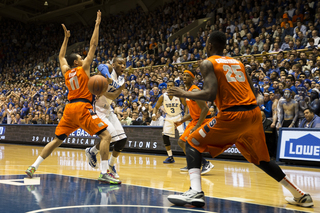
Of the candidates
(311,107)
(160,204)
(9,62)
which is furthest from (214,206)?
(9,62)

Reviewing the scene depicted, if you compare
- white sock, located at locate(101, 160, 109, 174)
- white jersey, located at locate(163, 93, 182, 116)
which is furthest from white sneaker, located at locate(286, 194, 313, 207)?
white jersey, located at locate(163, 93, 182, 116)

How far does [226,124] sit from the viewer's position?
3873mm

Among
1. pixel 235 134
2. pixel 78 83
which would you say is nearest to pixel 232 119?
pixel 235 134

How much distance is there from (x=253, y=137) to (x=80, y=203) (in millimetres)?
1991

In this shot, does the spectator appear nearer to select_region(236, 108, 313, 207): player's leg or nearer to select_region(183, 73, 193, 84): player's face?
select_region(183, 73, 193, 84): player's face

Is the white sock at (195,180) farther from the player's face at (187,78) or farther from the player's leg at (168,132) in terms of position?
the player's leg at (168,132)

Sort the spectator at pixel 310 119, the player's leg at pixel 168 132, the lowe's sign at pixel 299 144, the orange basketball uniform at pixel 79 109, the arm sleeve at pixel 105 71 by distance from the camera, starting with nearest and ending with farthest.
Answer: the orange basketball uniform at pixel 79 109 → the arm sleeve at pixel 105 71 → the lowe's sign at pixel 299 144 → the spectator at pixel 310 119 → the player's leg at pixel 168 132

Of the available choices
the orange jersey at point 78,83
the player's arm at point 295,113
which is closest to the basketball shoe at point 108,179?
the orange jersey at point 78,83

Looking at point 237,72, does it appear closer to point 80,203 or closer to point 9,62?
point 80,203

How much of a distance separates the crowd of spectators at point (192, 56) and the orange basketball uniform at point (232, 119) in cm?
581

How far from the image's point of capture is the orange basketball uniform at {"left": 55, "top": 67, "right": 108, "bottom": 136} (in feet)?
17.7

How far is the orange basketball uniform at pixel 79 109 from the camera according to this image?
5406mm

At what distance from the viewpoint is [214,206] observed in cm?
389

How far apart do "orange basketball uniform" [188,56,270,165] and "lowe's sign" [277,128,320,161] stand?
530cm
